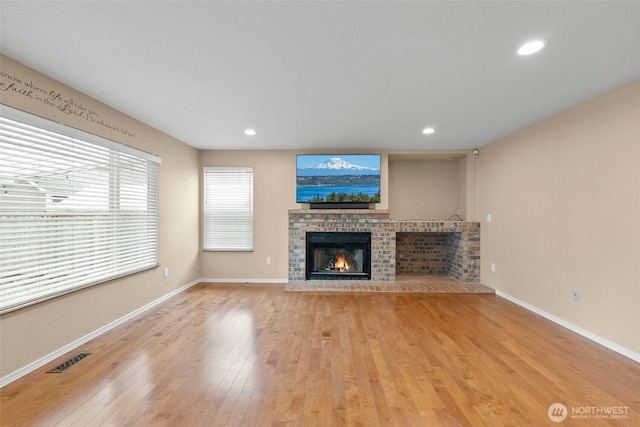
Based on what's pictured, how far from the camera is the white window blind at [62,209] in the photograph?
218cm

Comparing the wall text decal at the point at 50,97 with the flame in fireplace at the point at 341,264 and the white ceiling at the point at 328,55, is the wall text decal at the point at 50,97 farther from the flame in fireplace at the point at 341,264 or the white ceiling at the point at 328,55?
the flame in fireplace at the point at 341,264

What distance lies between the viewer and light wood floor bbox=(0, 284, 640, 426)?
1789 millimetres

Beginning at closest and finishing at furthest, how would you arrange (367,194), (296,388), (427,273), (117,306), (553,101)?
(296,388) → (553,101) → (117,306) → (367,194) → (427,273)

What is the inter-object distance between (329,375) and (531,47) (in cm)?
269

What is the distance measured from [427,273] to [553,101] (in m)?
3.55

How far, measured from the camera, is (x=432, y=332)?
9.96 feet

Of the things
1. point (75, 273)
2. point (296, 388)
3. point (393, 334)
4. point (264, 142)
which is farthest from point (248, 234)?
point (296, 388)

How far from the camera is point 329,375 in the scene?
2211 mm

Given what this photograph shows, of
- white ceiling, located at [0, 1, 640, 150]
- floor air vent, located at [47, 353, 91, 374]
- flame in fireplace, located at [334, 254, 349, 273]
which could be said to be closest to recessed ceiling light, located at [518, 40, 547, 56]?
white ceiling, located at [0, 1, 640, 150]

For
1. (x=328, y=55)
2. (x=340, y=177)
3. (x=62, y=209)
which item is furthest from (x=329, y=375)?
(x=340, y=177)

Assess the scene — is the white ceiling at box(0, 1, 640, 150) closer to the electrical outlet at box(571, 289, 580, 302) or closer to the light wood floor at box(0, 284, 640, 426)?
the electrical outlet at box(571, 289, 580, 302)

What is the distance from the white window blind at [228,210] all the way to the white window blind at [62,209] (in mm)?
1506

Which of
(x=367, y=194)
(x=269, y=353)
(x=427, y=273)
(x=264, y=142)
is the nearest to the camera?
(x=269, y=353)

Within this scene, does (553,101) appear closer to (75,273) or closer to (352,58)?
(352,58)
